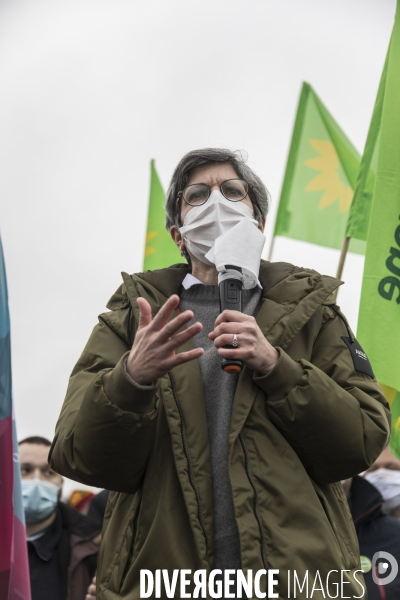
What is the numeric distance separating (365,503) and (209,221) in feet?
7.72

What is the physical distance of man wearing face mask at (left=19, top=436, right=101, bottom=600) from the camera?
4336 millimetres

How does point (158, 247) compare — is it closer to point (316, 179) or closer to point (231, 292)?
point (316, 179)

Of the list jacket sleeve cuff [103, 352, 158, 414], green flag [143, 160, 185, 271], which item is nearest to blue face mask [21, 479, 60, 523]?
jacket sleeve cuff [103, 352, 158, 414]

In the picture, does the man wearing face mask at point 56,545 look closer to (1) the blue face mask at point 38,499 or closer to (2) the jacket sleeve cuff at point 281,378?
(1) the blue face mask at point 38,499

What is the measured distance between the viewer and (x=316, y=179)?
794 centimetres

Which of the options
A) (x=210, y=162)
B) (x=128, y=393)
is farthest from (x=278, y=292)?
(x=210, y=162)

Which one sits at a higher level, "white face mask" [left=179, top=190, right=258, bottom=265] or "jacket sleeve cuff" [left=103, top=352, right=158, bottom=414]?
"white face mask" [left=179, top=190, right=258, bottom=265]

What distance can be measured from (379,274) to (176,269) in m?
2.28

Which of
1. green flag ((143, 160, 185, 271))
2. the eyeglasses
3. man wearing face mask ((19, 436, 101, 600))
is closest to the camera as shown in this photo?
the eyeglasses

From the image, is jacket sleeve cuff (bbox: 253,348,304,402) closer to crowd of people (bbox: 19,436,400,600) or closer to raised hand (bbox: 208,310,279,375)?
raised hand (bbox: 208,310,279,375)

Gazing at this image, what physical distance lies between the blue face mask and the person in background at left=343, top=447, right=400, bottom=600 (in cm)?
184

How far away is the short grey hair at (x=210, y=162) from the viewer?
3.29 metres

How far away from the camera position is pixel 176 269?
307cm

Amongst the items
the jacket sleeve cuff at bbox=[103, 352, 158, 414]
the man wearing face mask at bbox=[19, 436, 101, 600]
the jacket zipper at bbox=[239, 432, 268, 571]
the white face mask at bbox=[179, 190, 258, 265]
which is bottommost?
the man wearing face mask at bbox=[19, 436, 101, 600]
